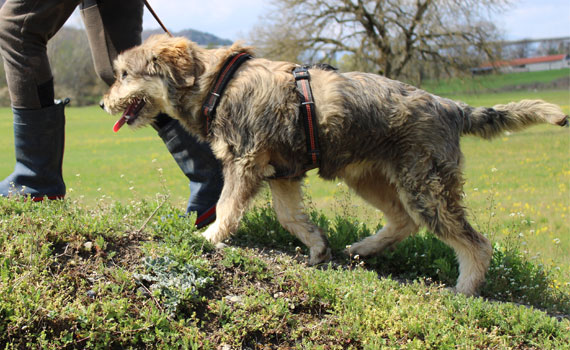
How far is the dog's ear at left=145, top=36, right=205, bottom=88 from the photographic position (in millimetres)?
4699

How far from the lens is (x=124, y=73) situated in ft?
16.1

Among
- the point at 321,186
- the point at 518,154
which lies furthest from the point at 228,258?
the point at 518,154

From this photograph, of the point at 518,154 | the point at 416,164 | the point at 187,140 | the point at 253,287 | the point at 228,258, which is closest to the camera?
the point at 253,287

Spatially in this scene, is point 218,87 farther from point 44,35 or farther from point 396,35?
point 396,35

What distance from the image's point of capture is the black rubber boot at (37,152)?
4.89 metres

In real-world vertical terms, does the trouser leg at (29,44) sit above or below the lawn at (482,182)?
above

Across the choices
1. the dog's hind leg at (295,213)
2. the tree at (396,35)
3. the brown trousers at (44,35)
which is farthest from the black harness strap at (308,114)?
the tree at (396,35)

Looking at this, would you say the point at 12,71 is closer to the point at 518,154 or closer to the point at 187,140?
the point at 187,140

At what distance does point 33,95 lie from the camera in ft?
15.9

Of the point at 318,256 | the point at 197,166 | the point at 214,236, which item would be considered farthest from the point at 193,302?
the point at 197,166

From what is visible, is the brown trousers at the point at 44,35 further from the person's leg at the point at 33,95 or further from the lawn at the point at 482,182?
the lawn at the point at 482,182

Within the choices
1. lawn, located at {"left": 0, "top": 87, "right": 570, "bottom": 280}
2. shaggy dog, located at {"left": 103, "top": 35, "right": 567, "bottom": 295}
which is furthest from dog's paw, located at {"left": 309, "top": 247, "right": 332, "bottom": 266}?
lawn, located at {"left": 0, "top": 87, "right": 570, "bottom": 280}

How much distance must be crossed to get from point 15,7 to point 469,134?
4.15 m

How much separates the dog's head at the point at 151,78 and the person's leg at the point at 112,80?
432mm
